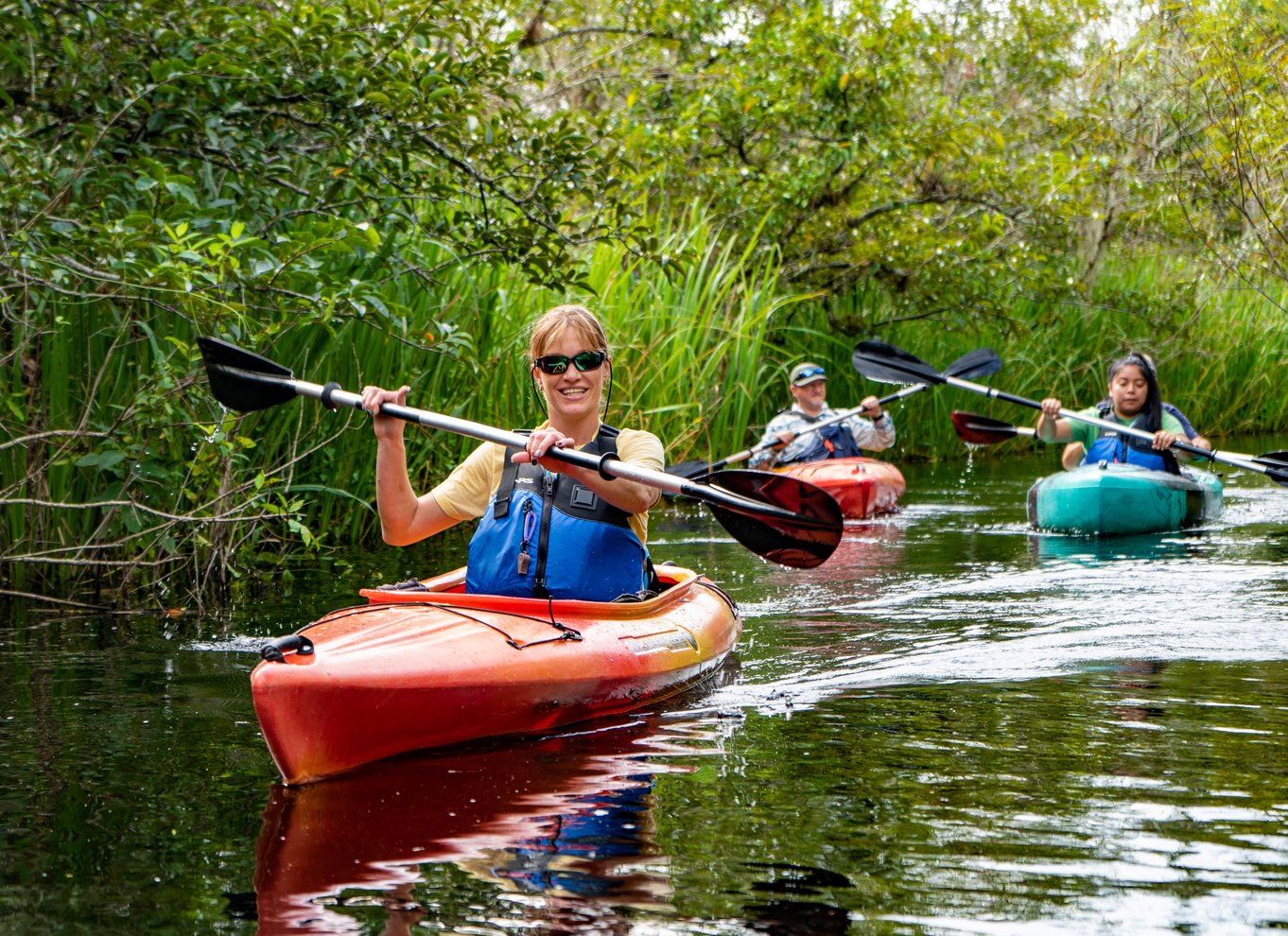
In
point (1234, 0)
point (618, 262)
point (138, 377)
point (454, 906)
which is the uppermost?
point (1234, 0)

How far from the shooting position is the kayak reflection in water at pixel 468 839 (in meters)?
2.79

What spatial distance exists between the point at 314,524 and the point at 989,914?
5.88 metres

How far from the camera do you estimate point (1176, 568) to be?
7.50 meters

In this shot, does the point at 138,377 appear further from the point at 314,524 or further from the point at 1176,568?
the point at 1176,568

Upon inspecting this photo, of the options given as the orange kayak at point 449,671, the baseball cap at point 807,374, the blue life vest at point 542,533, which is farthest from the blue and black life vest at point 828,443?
the blue life vest at point 542,533

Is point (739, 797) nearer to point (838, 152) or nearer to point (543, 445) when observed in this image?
point (543, 445)

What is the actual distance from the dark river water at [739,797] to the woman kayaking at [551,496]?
48 centimetres

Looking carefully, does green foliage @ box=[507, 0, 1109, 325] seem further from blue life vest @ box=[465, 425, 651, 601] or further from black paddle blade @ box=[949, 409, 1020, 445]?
blue life vest @ box=[465, 425, 651, 601]

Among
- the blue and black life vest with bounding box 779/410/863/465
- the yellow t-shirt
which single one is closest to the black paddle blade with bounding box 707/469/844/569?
the yellow t-shirt

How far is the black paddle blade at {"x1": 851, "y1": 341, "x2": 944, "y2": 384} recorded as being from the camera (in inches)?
391

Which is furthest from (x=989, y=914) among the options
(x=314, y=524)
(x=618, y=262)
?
(x=618, y=262)

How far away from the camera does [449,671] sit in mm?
3912

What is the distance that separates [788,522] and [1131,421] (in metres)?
5.34

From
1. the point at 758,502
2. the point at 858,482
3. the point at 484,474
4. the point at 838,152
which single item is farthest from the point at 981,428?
the point at 484,474
